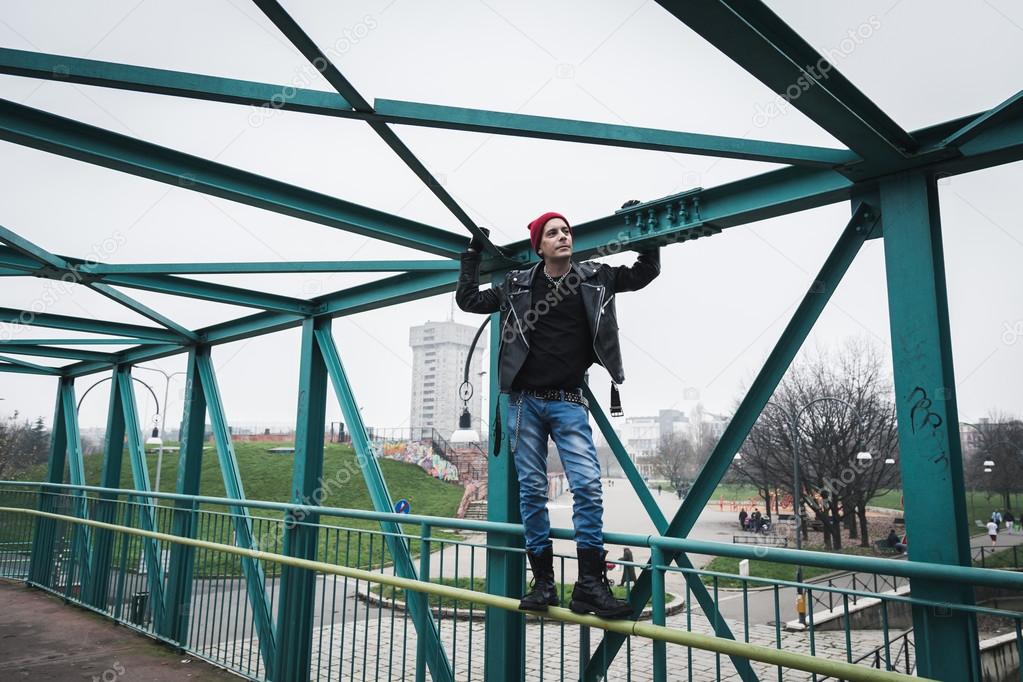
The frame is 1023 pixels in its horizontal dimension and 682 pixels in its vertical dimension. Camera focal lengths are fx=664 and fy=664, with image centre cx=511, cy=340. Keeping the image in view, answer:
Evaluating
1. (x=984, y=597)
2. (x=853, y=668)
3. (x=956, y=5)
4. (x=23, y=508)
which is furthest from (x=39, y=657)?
(x=984, y=597)

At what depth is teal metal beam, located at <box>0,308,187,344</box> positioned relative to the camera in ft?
28.9

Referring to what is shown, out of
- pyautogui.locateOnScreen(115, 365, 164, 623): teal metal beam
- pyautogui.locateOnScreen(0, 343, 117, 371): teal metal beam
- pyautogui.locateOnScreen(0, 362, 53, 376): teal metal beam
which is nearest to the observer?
pyautogui.locateOnScreen(115, 365, 164, 623): teal metal beam

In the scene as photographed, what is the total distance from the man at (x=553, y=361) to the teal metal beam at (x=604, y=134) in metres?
0.54

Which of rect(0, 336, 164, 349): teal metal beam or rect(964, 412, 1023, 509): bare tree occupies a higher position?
rect(0, 336, 164, 349): teal metal beam

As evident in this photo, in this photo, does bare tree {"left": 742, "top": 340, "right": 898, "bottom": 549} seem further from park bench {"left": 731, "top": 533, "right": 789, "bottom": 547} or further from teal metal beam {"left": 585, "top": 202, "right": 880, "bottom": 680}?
teal metal beam {"left": 585, "top": 202, "right": 880, "bottom": 680}

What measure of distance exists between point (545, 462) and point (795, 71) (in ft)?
7.23

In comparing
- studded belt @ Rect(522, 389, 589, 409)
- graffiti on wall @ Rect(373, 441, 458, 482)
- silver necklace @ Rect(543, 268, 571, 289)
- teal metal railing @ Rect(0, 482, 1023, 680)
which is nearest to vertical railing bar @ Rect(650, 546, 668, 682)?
teal metal railing @ Rect(0, 482, 1023, 680)

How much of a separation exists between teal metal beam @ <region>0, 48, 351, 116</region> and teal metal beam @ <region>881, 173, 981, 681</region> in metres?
3.13

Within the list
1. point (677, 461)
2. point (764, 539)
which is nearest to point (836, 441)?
point (764, 539)

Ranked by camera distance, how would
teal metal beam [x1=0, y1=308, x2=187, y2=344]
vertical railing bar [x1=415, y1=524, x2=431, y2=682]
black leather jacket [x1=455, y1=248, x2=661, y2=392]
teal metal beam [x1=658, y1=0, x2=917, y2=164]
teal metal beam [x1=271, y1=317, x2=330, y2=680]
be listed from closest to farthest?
teal metal beam [x1=658, y1=0, x2=917, y2=164]
black leather jacket [x1=455, y1=248, x2=661, y2=392]
vertical railing bar [x1=415, y1=524, x2=431, y2=682]
teal metal beam [x1=271, y1=317, x2=330, y2=680]
teal metal beam [x1=0, y1=308, x2=187, y2=344]

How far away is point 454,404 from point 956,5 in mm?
100989

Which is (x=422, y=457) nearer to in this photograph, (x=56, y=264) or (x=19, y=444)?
(x=19, y=444)

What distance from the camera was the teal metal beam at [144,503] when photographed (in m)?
7.63

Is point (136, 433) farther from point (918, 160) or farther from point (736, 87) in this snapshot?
point (918, 160)
